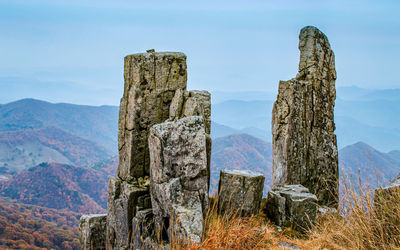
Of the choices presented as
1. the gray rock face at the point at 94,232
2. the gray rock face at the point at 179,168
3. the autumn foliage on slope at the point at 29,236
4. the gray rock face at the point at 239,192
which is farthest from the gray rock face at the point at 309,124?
the autumn foliage on slope at the point at 29,236

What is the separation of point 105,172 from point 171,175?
4740 inches

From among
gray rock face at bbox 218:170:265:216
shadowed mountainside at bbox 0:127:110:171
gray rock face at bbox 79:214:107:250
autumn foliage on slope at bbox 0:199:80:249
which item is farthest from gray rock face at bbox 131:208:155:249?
shadowed mountainside at bbox 0:127:110:171

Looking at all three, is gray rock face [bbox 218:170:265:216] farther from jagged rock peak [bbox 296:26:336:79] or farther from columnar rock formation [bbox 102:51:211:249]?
jagged rock peak [bbox 296:26:336:79]

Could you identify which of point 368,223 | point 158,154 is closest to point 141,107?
point 158,154

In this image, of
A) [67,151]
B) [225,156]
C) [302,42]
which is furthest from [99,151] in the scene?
[302,42]

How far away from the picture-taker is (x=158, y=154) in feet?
22.4

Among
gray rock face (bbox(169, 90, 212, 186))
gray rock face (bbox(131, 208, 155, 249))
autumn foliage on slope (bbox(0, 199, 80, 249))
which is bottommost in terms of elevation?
autumn foliage on slope (bbox(0, 199, 80, 249))

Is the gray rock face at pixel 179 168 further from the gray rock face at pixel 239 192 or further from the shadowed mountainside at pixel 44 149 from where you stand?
the shadowed mountainside at pixel 44 149

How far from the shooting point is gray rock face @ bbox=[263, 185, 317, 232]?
761 centimetres

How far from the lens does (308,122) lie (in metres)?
10.3

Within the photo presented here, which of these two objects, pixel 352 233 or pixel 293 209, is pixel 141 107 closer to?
pixel 293 209

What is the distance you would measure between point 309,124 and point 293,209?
3390 mm

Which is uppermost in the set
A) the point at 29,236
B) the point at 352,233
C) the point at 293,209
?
the point at 352,233

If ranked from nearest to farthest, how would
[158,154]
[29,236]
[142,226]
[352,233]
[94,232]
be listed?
[352,233] → [158,154] → [142,226] → [94,232] → [29,236]
